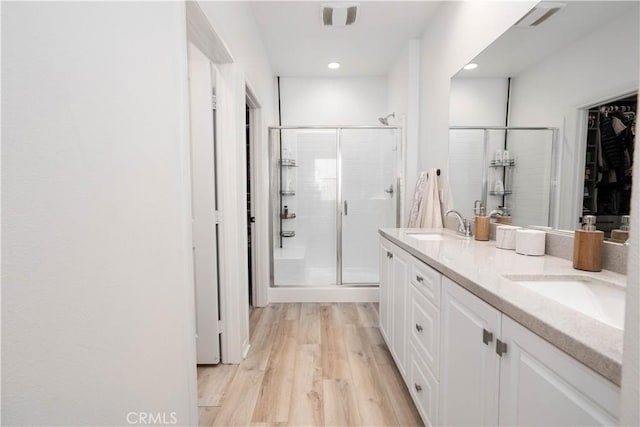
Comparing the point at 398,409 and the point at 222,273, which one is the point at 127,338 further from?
the point at 398,409

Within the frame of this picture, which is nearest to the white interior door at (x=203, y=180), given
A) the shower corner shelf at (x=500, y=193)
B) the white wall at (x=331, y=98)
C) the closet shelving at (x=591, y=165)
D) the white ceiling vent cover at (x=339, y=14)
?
the white ceiling vent cover at (x=339, y=14)

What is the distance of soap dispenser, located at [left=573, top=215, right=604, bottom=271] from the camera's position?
1088 millimetres

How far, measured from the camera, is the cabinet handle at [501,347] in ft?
2.65

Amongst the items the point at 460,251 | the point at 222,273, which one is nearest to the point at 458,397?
the point at 460,251

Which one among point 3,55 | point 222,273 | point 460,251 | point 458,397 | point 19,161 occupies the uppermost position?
point 3,55

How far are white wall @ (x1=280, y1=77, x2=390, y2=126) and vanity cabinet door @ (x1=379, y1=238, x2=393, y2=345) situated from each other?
7.31 ft

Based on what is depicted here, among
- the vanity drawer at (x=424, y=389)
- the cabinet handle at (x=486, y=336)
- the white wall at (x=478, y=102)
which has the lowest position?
the vanity drawer at (x=424, y=389)

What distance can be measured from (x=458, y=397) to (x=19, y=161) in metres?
1.40

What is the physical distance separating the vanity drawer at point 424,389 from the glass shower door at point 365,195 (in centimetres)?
185

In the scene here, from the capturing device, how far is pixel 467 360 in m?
1.01

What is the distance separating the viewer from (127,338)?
890 mm

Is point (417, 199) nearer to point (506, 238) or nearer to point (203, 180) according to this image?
point (506, 238)

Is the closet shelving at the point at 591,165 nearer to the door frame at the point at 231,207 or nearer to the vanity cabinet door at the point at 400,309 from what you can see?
the vanity cabinet door at the point at 400,309

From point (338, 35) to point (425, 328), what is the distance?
8.81 ft
